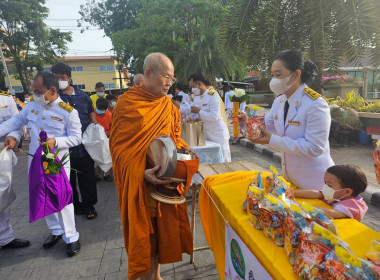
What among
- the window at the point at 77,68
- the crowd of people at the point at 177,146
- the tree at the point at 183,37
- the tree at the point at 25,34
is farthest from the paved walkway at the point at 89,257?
the window at the point at 77,68

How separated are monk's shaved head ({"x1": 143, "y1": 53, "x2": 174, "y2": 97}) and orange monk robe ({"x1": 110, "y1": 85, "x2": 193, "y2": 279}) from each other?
0.07 m

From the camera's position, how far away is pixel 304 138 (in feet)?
6.11

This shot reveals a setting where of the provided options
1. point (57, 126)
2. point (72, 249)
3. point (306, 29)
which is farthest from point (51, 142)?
point (306, 29)

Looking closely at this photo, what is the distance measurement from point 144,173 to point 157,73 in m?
0.83

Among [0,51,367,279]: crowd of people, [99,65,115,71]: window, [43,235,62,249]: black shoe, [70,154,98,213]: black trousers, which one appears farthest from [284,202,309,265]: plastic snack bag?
[99,65,115,71]: window

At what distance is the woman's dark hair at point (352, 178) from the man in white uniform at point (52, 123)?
2.72 meters

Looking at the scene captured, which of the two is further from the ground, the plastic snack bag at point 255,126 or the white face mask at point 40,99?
the white face mask at point 40,99

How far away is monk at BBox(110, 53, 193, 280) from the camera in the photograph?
1932mm

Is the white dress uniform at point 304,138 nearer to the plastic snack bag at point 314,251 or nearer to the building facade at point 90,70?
the plastic snack bag at point 314,251

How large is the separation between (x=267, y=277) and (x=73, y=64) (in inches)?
1700

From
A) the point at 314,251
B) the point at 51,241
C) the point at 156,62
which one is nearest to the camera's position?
the point at 314,251

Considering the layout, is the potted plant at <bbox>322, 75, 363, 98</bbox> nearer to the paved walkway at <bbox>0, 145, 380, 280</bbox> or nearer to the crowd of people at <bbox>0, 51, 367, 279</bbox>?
the paved walkway at <bbox>0, 145, 380, 280</bbox>

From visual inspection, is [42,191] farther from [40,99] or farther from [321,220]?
[321,220]

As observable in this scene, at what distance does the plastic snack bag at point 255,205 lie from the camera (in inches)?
54.5
